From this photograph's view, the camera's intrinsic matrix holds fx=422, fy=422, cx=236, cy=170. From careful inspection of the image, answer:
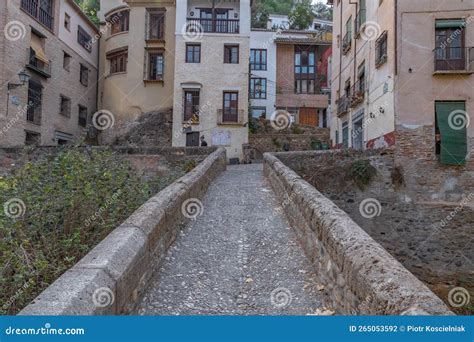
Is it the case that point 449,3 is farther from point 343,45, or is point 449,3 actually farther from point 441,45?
point 343,45

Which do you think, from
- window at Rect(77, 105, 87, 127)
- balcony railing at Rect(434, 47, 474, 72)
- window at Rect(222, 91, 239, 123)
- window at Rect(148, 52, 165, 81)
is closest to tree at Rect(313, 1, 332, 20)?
window at Rect(148, 52, 165, 81)

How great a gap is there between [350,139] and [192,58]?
1101 centimetres

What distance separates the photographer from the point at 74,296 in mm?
2838

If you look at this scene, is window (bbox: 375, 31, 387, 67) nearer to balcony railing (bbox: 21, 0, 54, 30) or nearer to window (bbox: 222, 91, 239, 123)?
window (bbox: 222, 91, 239, 123)

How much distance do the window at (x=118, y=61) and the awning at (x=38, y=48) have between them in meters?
6.35

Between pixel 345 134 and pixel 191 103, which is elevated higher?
pixel 191 103

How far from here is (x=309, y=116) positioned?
3431 centimetres

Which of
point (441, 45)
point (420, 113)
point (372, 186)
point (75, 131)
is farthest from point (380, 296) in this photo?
point (75, 131)

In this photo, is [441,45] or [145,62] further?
[145,62]

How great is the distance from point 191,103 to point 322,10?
36843 mm

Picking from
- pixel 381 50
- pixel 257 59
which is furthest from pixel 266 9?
pixel 381 50

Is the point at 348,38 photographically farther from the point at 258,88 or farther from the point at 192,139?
the point at 258,88

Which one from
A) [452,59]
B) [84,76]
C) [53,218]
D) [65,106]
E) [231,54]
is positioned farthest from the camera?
[84,76]

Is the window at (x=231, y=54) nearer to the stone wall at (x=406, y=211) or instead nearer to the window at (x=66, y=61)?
the window at (x=66, y=61)
